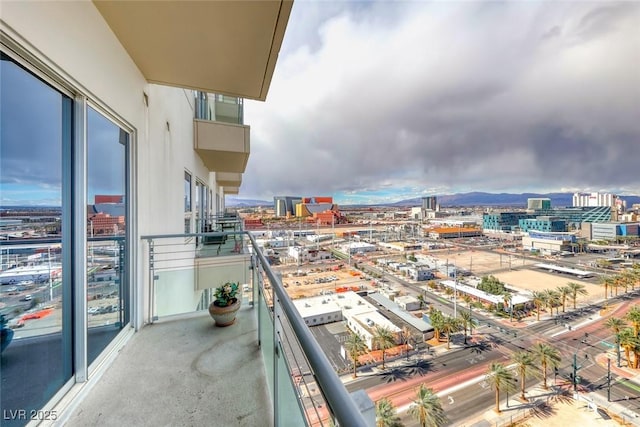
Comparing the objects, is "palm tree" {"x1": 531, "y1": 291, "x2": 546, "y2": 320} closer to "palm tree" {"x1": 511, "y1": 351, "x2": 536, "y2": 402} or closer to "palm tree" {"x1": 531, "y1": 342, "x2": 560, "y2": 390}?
"palm tree" {"x1": 531, "y1": 342, "x2": 560, "y2": 390}

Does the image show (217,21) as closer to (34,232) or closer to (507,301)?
(34,232)

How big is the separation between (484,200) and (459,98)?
1093 cm

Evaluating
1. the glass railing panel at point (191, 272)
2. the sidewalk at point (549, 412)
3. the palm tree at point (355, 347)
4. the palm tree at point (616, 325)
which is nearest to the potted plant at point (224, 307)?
the glass railing panel at point (191, 272)

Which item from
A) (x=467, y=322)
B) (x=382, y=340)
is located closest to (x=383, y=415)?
(x=382, y=340)

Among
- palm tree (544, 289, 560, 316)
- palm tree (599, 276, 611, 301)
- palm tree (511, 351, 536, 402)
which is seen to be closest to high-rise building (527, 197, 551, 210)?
palm tree (599, 276, 611, 301)

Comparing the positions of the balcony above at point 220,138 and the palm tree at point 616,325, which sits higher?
the balcony above at point 220,138

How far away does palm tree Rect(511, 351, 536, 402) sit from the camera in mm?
4449

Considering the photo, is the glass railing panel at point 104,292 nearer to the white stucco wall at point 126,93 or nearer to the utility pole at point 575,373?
the white stucco wall at point 126,93

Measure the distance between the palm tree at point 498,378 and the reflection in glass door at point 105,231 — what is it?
211 inches

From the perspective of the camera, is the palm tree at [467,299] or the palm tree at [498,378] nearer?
the palm tree at [498,378]

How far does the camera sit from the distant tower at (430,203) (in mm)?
15000

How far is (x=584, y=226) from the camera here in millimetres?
10250

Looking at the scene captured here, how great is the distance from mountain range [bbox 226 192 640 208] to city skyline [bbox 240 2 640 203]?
2.57 feet

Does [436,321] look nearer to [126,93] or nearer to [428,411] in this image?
[428,411]
